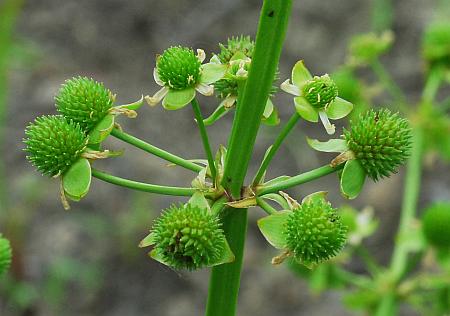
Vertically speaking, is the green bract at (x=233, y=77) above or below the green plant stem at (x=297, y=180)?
above

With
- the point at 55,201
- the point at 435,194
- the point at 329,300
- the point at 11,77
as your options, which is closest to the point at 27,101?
the point at 11,77

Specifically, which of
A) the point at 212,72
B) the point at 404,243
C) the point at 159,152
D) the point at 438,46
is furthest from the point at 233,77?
the point at 438,46

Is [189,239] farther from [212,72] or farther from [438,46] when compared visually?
[438,46]

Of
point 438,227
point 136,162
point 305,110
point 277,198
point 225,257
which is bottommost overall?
point 225,257

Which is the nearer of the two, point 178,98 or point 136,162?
point 178,98

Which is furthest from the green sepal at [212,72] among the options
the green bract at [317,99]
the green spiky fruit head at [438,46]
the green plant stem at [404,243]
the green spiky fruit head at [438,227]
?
the green spiky fruit head at [438,46]

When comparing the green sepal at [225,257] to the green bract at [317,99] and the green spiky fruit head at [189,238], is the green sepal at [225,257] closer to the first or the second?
the green spiky fruit head at [189,238]

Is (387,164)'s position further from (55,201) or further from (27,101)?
(27,101)

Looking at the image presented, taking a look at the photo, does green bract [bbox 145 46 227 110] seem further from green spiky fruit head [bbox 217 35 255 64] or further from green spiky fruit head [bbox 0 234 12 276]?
green spiky fruit head [bbox 0 234 12 276]
